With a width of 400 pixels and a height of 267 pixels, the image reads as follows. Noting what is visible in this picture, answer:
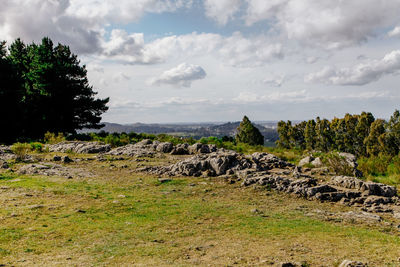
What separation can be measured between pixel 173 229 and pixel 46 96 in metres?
33.0

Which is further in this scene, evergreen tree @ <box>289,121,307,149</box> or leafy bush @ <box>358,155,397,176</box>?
evergreen tree @ <box>289,121,307,149</box>

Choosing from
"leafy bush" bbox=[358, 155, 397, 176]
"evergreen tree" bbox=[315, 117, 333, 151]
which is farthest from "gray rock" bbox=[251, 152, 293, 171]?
"evergreen tree" bbox=[315, 117, 333, 151]

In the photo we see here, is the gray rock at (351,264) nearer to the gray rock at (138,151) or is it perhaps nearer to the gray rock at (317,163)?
the gray rock at (317,163)

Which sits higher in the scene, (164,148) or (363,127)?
(363,127)

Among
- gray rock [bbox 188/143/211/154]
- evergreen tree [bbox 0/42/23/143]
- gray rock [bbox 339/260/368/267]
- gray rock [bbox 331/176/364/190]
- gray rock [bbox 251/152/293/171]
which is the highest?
evergreen tree [bbox 0/42/23/143]

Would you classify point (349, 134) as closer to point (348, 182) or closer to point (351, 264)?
point (348, 182)

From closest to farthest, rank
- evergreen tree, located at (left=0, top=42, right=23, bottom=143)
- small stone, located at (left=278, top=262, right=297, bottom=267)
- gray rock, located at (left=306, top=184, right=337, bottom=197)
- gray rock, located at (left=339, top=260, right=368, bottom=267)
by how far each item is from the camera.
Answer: gray rock, located at (left=339, top=260, right=368, bottom=267)
small stone, located at (left=278, top=262, right=297, bottom=267)
gray rock, located at (left=306, top=184, right=337, bottom=197)
evergreen tree, located at (left=0, top=42, right=23, bottom=143)

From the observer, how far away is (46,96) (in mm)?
34594

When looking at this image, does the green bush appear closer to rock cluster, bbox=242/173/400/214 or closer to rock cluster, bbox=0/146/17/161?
rock cluster, bbox=242/173/400/214

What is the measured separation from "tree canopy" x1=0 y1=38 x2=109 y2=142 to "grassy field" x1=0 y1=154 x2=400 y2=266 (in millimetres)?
24575

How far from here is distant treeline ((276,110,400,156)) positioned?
2277 inches

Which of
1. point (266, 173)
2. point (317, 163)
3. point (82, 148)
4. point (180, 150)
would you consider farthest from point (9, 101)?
point (317, 163)

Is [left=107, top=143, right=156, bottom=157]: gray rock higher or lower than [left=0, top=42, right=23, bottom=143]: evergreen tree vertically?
lower

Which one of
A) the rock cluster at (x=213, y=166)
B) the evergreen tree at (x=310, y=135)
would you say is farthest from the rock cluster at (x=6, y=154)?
the evergreen tree at (x=310, y=135)
